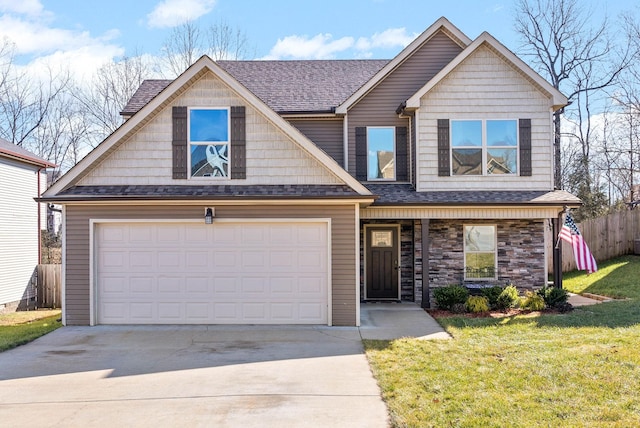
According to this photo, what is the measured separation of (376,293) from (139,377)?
27.2ft

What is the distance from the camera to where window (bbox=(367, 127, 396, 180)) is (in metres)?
14.8

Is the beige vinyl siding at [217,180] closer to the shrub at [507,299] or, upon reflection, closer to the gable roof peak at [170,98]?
the gable roof peak at [170,98]

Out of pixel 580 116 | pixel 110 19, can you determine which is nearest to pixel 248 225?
pixel 110 19

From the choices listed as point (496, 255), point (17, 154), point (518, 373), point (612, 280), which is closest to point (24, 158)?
point (17, 154)

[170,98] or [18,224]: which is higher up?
[170,98]

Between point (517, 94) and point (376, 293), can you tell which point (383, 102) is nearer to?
point (517, 94)

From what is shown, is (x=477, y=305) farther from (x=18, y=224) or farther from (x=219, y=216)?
(x=18, y=224)

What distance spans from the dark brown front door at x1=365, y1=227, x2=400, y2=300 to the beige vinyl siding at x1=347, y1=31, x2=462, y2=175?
6.49ft

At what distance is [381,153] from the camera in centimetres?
1488

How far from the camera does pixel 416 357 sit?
27.5 feet

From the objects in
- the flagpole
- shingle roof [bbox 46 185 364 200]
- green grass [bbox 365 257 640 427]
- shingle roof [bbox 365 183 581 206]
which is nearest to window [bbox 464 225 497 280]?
shingle roof [bbox 365 183 581 206]

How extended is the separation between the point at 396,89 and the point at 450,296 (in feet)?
19.5

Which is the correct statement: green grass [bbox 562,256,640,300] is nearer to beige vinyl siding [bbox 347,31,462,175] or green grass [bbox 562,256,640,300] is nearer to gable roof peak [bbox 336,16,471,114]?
beige vinyl siding [bbox 347,31,462,175]

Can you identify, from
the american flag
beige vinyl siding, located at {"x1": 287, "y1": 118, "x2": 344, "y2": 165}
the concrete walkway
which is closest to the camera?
the concrete walkway
